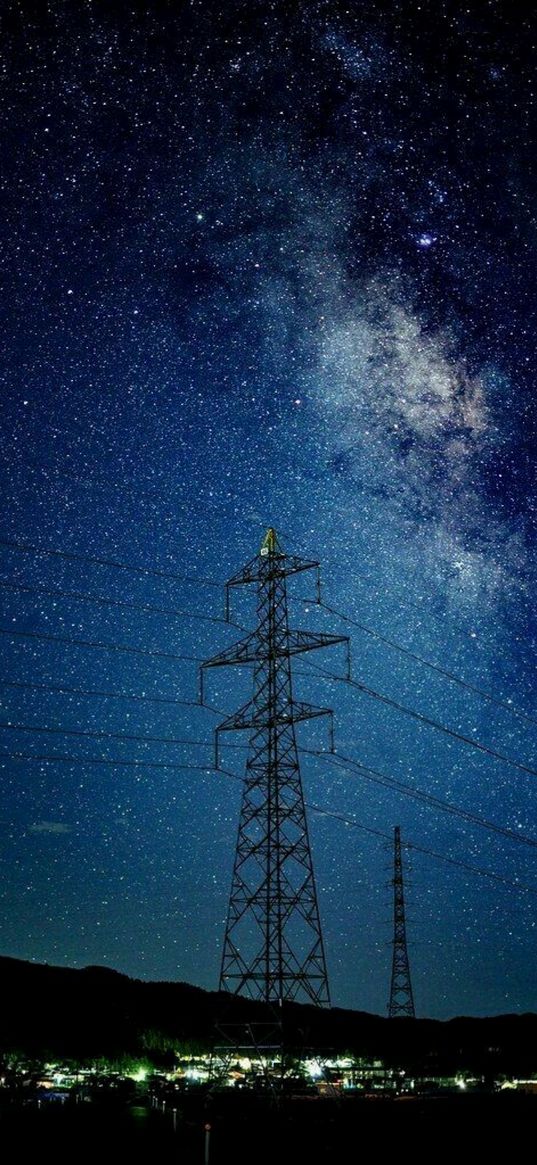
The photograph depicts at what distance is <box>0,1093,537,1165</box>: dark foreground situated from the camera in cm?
2003

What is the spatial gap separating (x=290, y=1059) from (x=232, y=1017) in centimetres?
5104

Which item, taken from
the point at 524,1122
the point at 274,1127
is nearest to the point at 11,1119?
the point at 274,1127

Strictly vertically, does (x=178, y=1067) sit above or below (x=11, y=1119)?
below

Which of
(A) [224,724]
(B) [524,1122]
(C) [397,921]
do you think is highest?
(A) [224,724]

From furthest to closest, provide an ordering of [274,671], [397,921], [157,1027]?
1. [157,1027]
2. [397,921]
3. [274,671]

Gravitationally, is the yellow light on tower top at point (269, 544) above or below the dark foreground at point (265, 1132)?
above

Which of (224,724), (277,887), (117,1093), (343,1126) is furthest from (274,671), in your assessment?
(117,1093)

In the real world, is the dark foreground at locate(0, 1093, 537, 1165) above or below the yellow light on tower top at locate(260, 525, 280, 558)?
below

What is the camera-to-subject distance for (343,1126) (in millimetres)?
25453

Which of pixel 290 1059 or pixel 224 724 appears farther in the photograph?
pixel 290 1059

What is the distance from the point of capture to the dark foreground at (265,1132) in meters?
20.0

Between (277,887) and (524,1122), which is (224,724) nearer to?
(277,887)

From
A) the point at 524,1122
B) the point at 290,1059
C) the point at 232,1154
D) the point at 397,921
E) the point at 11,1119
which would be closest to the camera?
the point at 232,1154

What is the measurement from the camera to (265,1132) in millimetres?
23719
